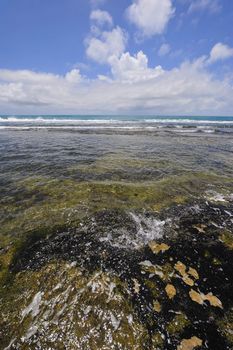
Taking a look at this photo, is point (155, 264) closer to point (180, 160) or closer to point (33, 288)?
point (33, 288)

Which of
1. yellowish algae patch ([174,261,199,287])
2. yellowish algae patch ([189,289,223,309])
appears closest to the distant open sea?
yellowish algae patch ([174,261,199,287])

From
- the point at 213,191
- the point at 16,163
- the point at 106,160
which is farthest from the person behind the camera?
the point at 106,160

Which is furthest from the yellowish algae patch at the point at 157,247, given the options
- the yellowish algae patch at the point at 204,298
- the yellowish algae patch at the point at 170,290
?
the yellowish algae patch at the point at 204,298

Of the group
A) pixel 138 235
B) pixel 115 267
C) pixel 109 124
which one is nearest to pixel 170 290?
pixel 115 267

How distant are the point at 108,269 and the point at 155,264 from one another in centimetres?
97

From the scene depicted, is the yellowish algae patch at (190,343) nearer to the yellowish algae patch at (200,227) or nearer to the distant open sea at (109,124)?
the yellowish algae patch at (200,227)

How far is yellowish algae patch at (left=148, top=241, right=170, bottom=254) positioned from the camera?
4574 millimetres

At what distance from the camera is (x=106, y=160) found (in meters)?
12.9

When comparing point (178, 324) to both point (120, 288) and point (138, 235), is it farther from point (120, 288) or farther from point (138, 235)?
point (138, 235)

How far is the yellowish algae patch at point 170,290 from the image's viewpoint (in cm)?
349

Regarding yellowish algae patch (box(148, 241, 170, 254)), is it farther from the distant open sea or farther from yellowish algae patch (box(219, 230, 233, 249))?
the distant open sea

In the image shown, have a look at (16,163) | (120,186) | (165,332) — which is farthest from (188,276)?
(16,163)

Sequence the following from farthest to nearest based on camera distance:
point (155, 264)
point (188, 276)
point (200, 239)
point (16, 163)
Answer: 1. point (16, 163)
2. point (200, 239)
3. point (155, 264)
4. point (188, 276)

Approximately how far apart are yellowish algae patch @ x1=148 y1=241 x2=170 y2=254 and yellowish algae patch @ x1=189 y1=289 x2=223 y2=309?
1097 millimetres
